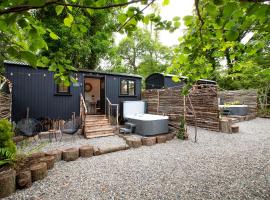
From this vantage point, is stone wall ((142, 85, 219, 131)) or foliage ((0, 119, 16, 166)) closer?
foliage ((0, 119, 16, 166))

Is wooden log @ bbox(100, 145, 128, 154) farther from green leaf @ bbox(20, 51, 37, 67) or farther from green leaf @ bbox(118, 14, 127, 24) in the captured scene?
green leaf @ bbox(20, 51, 37, 67)

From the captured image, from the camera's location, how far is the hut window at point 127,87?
435 inches

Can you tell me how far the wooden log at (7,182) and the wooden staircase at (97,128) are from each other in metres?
4.07

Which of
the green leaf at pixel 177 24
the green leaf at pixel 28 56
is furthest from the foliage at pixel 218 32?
the green leaf at pixel 28 56

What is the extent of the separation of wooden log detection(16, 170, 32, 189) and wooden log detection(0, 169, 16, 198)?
0.31 feet

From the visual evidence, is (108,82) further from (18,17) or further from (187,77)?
(18,17)

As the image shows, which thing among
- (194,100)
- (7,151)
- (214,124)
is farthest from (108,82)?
(7,151)

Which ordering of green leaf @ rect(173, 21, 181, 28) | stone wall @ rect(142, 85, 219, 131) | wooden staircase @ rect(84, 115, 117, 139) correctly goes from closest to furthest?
1. green leaf @ rect(173, 21, 181, 28)
2. wooden staircase @ rect(84, 115, 117, 139)
3. stone wall @ rect(142, 85, 219, 131)

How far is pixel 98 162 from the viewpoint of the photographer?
475 cm

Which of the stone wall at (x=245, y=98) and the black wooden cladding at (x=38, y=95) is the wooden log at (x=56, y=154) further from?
the stone wall at (x=245, y=98)

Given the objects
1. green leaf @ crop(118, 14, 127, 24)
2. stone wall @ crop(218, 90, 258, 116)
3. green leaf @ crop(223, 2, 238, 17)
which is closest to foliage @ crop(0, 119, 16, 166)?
green leaf @ crop(118, 14, 127, 24)

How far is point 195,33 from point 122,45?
920 inches

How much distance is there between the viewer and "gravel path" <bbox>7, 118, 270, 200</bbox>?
3.16m

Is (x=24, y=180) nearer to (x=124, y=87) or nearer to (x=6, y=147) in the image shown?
(x=6, y=147)
